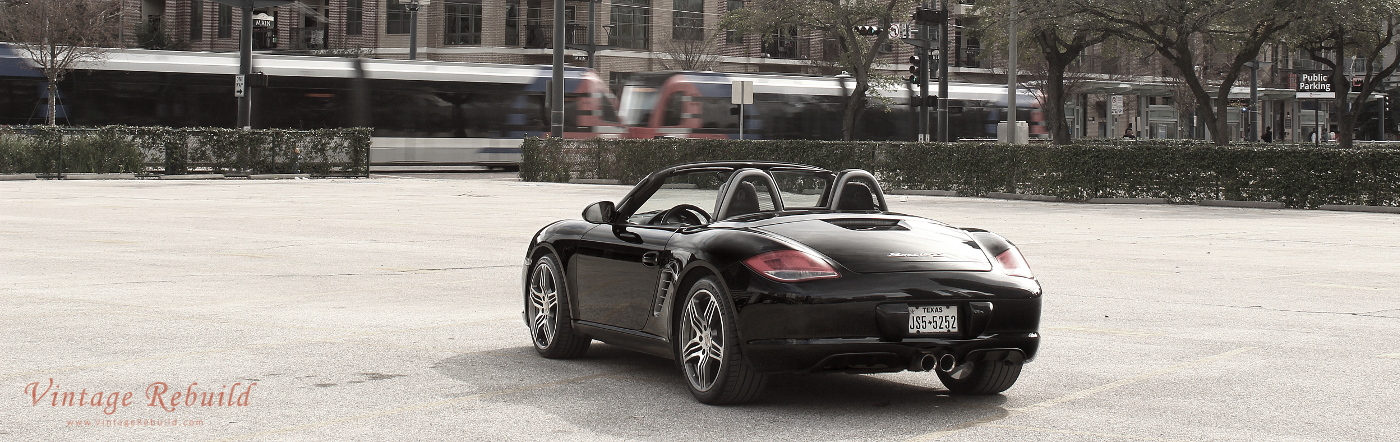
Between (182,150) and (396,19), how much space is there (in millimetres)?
36249

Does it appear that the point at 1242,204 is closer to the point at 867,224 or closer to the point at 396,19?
the point at 867,224

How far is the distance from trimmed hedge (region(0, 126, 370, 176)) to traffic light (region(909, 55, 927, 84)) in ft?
42.8

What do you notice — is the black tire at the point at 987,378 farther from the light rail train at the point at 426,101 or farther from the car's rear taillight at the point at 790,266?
the light rail train at the point at 426,101

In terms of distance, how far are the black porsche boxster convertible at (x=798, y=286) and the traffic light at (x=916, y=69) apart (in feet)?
105

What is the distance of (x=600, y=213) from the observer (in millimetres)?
8102

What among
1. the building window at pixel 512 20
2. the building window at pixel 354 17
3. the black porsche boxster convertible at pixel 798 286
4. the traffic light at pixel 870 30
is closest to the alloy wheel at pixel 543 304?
the black porsche boxster convertible at pixel 798 286

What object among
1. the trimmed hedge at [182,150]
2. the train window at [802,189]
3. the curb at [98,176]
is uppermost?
the trimmed hedge at [182,150]

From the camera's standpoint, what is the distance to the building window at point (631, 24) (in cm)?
7469

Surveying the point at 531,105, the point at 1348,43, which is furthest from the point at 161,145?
the point at 1348,43

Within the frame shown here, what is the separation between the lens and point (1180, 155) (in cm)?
2836

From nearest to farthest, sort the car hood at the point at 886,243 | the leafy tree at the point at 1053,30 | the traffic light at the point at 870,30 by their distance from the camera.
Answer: the car hood at the point at 886,243 → the leafy tree at the point at 1053,30 → the traffic light at the point at 870,30

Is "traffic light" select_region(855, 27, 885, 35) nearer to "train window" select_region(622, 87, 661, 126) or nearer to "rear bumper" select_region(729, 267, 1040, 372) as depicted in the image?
"train window" select_region(622, 87, 661, 126)

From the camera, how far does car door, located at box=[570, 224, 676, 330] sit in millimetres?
7645

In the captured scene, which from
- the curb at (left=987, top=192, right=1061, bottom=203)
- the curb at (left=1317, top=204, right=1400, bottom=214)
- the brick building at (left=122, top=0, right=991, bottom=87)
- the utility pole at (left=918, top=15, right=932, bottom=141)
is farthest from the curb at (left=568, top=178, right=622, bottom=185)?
the brick building at (left=122, top=0, right=991, bottom=87)
